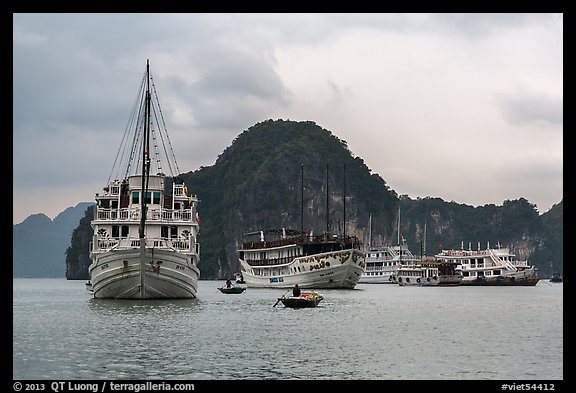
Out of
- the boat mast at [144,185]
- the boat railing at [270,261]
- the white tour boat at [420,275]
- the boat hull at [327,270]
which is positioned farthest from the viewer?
the white tour boat at [420,275]

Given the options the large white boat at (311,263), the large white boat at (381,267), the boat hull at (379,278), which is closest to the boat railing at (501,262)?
the large white boat at (381,267)

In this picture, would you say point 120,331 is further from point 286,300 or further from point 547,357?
point 286,300

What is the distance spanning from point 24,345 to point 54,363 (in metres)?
7.25

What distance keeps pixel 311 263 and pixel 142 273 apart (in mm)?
52446

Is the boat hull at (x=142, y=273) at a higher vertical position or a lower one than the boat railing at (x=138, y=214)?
lower

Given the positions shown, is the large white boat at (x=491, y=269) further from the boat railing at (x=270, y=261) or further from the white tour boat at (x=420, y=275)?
the boat railing at (x=270, y=261)

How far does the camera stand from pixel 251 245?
13200 centimetres

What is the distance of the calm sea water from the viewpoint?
30.8 meters

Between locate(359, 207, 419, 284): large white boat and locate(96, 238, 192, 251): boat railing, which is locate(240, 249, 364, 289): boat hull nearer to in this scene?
locate(96, 238, 192, 251): boat railing

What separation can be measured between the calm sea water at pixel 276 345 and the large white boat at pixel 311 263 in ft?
153

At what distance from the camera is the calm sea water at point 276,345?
101 feet

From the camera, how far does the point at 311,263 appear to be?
365ft

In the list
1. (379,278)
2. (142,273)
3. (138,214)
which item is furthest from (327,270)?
(379,278)
